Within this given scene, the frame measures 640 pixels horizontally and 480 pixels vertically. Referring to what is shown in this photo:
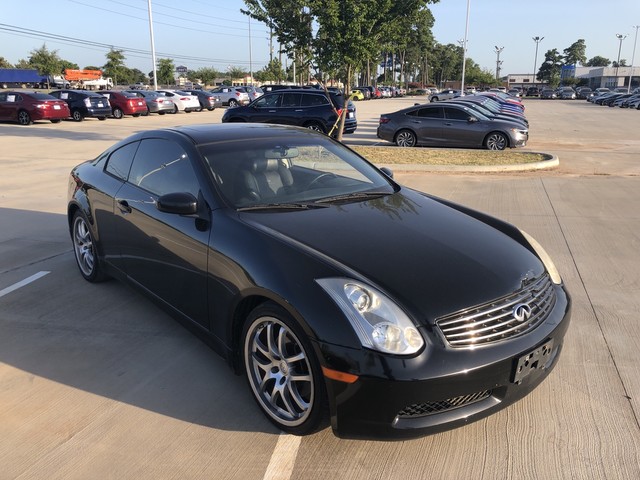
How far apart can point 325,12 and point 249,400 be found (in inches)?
462

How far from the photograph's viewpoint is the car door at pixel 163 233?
3312 millimetres

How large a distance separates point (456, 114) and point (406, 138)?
164cm

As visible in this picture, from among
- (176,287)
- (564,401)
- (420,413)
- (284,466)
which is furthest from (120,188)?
(564,401)

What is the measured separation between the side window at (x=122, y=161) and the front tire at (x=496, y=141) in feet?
42.0

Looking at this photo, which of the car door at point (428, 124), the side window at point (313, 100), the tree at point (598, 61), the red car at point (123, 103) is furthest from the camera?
the tree at point (598, 61)

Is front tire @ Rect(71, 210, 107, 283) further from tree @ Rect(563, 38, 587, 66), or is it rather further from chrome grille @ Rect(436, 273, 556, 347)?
tree @ Rect(563, 38, 587, 66)

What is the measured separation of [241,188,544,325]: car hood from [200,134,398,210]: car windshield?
0.65ft

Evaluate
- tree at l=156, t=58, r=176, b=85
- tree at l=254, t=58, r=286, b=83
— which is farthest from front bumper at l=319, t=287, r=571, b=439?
tree at l=156, t=58, r=176, b=85

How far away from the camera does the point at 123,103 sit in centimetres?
2841

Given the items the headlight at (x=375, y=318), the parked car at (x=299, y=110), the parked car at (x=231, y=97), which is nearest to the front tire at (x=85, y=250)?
the headlight at (x=375, y=318)

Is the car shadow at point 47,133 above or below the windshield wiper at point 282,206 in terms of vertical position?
below

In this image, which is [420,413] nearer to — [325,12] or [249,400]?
[249,400]

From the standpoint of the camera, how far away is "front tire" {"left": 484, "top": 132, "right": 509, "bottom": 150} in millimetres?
15246

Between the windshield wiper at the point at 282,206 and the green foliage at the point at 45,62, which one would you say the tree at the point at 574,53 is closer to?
the green foliage at the point at 45,62
